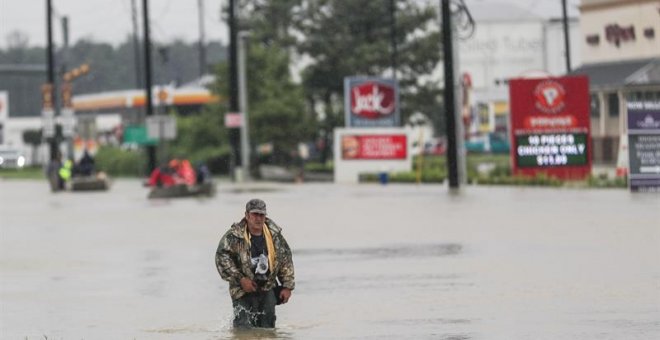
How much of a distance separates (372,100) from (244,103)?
29.9 ft

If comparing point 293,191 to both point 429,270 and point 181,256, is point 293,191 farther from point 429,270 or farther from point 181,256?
point 429,270

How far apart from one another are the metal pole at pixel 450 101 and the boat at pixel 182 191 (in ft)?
24.2

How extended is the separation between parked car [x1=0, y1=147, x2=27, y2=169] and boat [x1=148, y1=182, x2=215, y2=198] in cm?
6834

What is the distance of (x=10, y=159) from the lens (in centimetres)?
12350

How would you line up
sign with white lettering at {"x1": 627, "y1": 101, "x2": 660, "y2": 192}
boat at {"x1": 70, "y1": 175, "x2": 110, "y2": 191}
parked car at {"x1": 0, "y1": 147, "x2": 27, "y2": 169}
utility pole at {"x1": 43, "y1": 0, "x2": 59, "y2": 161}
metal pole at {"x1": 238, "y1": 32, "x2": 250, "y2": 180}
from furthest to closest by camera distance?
parked car at {"x1": 0, "y1": 147, "x2": 27, "y2": 169}, utility pole at {"x1": 43, "y1": 0, "x2": 59, "y2": 161}, metal pole at {"x1": 238, "y1": 32, "x2": 250, "y2": 180}, boat at {"x1": 70, "y1": 175, "x2": 110, "y2": 191}, sign with white lettering at {"x1": 627, "y1": 101, "x2": 660, "y2": 192}

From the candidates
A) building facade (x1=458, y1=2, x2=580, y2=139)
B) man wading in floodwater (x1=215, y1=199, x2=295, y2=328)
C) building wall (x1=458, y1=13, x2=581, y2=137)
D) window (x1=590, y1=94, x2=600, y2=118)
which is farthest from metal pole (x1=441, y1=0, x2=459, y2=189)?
building wall (x1=458, y1=13, x2=581, y2=137)

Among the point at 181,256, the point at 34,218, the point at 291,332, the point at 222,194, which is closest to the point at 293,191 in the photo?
the point at 222,194

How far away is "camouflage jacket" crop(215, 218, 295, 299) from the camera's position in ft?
51.0

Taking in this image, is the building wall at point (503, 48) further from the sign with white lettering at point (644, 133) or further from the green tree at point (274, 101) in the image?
the sign with white lettering at point (644, 133)

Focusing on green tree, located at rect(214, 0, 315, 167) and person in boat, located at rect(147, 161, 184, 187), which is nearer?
person in boat, located at rect(147, 161, 184, 187)

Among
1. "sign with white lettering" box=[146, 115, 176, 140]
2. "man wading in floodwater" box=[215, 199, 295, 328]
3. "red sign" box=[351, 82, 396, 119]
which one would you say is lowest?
"man wading in floodwater" box=[215, 199, 295, 328]

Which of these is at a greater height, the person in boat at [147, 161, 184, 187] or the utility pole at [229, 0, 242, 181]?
the utility pole at [229, 0, 242, 181]

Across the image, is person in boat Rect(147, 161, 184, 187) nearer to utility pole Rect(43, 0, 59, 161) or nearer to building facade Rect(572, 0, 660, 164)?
building facade Rect(572, 0, 660, 164)

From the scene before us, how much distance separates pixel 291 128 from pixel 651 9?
57.8 feet
